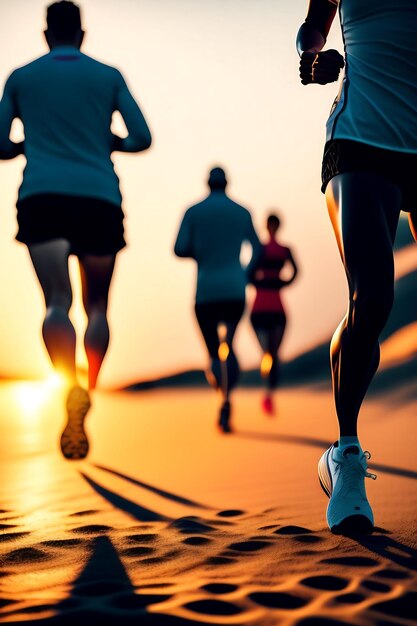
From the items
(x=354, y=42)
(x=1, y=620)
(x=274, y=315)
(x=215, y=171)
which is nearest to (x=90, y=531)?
(x=1, y=620)

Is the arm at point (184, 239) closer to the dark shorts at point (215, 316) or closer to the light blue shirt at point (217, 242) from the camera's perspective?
the light blue shirt at point (217, 242)

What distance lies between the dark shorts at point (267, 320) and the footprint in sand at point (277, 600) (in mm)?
6838

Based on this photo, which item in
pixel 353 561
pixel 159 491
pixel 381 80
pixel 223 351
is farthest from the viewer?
pixel 223 351

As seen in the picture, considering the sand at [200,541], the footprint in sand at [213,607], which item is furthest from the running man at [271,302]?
the footprint in sand at [213,607]

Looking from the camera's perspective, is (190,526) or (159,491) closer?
(190,526)

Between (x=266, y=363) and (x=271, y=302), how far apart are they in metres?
0.68

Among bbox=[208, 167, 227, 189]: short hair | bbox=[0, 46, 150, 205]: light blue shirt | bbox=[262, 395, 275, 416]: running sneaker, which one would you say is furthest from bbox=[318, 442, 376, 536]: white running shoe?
bbox=[262, 395, 275, 416]: running sneaker

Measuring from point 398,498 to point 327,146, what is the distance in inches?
50.8

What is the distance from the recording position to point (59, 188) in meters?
4.14

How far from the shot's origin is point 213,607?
1.60 metres

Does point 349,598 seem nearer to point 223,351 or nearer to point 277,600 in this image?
point 277,600

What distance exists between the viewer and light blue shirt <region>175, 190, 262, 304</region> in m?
6.24

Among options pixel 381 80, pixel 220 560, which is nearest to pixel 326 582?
pixel 220 560

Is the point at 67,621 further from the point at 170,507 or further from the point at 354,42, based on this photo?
the point at 354,42
